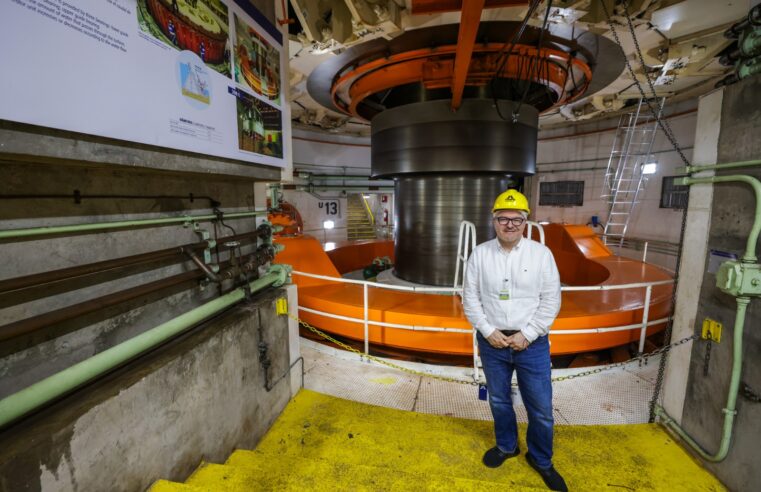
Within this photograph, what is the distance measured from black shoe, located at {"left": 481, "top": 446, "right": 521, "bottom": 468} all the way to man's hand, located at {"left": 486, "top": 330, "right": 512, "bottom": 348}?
2.51 feet

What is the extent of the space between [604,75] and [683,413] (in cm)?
491

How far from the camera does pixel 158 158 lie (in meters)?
1.62

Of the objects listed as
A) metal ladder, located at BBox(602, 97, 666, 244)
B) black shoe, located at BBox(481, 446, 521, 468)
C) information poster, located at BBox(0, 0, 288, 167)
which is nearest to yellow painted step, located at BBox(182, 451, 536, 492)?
black shoe, located at BBox(481, 446, 521, 468)

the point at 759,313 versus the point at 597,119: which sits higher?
the point at 597,119

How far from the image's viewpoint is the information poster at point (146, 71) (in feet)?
3.55

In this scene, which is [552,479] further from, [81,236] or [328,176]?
[328,176]

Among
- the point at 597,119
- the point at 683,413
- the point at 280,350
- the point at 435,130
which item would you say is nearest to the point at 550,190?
the point at 597,119

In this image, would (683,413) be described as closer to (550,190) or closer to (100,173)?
(100,173)

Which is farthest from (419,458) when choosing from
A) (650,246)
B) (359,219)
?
(359,219)

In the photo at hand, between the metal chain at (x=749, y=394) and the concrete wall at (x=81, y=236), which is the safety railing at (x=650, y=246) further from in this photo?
the concrete wall at (x=81, y=236)

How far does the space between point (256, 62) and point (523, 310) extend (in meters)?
2.46

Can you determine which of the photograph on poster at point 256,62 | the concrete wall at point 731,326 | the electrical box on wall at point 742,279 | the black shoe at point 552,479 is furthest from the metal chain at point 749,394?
the photograph on poster at point 256,62

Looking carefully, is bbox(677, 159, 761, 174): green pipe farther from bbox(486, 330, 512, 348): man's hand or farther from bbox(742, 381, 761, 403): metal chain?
bbox(486, 330, 512, 348): man's hand

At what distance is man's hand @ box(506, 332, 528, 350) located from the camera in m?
1.92
